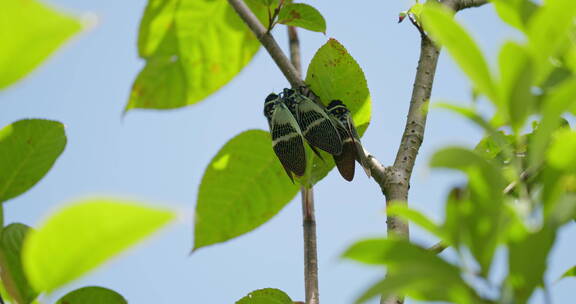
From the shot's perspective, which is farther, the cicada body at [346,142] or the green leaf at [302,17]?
the green leaf at [302,17]

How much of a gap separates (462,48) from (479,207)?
168 mm

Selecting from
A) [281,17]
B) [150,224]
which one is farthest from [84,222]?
[281,17]

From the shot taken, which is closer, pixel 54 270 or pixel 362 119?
pixel 54 270

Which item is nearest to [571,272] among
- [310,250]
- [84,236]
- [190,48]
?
[84,236]

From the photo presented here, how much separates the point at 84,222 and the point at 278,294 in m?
1.09

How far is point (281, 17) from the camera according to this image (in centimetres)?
194

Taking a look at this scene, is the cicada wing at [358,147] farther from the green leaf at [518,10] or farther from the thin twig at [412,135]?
the green leaf at [518,10]

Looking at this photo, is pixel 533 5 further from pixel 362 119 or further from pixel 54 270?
pixel 362 119

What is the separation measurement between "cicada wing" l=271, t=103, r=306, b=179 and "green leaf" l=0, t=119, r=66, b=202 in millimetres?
654

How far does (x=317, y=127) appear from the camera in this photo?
6.06 feet

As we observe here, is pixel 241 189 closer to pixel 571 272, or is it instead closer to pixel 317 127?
pixel 317 127

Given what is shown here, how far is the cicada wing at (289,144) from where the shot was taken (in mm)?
1777

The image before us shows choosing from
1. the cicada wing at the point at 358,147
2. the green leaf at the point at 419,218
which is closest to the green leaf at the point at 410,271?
the green leaf at the point at 419,218

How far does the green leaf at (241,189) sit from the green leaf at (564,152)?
1.20m
